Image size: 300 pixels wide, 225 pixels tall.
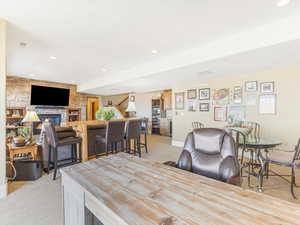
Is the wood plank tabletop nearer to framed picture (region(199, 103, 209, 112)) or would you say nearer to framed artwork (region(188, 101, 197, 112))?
framed picture (region(199, 103, 209, 112))

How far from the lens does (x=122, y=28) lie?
2.49 meters

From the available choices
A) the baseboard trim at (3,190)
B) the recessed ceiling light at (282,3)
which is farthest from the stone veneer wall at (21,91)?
the recessed ceiling light at (282,3)

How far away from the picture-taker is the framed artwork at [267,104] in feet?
12.3

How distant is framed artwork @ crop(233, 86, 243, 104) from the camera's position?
4.22m

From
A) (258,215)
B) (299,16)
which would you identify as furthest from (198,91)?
(258,215)

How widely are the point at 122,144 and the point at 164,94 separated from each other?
439 cm

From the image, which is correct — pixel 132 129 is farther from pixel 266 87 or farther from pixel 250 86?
pixel 266 87

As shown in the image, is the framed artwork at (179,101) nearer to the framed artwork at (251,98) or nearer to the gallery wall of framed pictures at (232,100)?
the gallery wall of framed pictures at (232,100)

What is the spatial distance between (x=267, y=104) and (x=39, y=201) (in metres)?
4.98

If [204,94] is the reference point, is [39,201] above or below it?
below

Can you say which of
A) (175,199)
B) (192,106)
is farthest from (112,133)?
(192,106)

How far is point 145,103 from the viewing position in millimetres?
8992

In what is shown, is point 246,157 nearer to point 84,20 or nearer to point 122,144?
point 122,144

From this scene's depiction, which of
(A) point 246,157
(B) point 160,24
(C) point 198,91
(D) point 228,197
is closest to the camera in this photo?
(D) point 228,197
